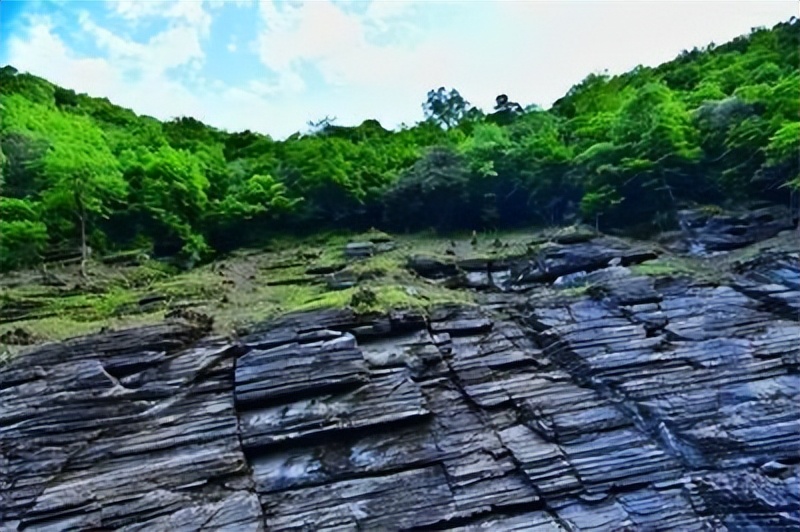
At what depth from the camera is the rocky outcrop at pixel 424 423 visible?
864cm

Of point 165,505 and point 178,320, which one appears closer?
point 165,505

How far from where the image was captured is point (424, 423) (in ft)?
32.5

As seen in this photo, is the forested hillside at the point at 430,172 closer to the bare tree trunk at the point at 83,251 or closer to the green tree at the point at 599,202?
the green tree at the point at 599,202

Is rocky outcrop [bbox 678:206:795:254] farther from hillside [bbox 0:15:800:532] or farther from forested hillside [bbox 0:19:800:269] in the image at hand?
forested hillside [bbox 0:19:800:269]

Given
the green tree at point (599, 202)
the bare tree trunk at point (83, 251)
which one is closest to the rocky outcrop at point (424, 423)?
the green tree at point (599, 202)

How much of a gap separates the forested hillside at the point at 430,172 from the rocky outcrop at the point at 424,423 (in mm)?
4632

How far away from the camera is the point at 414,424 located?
32.4 feet

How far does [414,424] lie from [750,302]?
618 cm

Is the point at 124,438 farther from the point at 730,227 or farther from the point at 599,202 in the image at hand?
the point at 730,227

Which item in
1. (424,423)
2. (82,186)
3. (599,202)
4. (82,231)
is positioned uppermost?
(82,186)

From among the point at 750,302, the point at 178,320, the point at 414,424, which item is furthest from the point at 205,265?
the point at 750,302

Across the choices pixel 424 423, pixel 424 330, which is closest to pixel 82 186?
pixel 424 330

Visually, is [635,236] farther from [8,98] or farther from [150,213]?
[8,98]

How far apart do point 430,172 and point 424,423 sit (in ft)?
30.0
